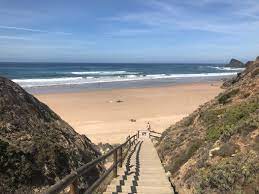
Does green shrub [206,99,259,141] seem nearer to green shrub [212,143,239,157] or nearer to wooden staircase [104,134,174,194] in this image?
green shrub [212,143,239,157]

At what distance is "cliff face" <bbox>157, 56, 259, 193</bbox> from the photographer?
291 inches

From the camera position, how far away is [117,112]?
36.1 meters

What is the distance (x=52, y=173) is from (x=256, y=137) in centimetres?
432

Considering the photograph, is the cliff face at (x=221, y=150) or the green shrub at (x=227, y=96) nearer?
the cliff face at (x=221, y=150)

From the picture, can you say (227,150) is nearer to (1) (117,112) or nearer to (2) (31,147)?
(2) (31,147)

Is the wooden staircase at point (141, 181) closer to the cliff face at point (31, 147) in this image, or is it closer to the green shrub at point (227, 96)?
the cliff face at point (31, 147)

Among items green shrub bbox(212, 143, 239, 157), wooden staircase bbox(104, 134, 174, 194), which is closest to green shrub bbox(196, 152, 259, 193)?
wooden staircase bbox(104, 134, 174, 194)

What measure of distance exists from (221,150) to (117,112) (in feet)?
88.2

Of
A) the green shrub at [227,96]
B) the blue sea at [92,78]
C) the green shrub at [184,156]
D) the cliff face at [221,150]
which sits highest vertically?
the green shrub at [227,96]

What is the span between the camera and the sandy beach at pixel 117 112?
2804cm

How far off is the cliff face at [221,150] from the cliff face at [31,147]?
2.27 metres

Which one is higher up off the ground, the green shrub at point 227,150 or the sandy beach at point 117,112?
the green shrub at point 227,150

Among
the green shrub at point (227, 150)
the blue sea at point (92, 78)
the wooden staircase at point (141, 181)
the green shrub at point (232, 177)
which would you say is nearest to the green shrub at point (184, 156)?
the wooden staircase at point (141, 181)

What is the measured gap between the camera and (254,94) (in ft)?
45.9
